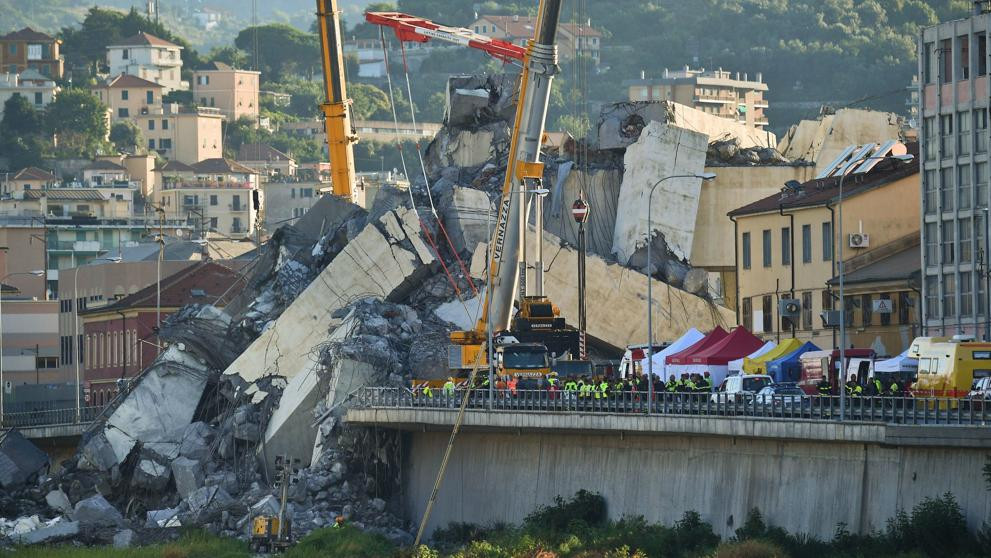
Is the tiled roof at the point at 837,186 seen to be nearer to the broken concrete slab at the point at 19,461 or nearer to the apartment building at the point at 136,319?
the broken concrete slab at the point at 19,461

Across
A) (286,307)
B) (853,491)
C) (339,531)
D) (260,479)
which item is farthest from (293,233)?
(853,491)

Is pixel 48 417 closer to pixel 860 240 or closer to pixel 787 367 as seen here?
pixel 860 240

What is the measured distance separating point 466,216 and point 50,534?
2257 centimetres

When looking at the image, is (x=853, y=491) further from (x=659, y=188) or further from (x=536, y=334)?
(x=659, y=188)

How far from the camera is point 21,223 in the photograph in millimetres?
167750

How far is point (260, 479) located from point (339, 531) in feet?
29.2

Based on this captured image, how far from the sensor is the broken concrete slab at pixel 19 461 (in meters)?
88.9

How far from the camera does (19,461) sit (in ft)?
297

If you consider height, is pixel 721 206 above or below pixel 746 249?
above

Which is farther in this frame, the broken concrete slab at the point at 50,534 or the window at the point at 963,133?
the broken concrete slab at the point at 50,534

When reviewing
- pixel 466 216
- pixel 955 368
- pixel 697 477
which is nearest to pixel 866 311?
pixel 466 216

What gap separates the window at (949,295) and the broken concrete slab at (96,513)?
89.0ft

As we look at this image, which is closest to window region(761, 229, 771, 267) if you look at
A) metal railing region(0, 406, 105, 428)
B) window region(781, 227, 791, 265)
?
window region(781, 227, 791, 265)

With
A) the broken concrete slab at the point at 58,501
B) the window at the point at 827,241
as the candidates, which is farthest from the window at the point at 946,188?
the broken concrete slab at the point at 58,501
